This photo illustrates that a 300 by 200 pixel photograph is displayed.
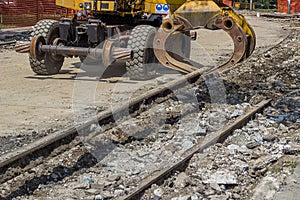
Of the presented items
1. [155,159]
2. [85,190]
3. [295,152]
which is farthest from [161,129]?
[85,190]

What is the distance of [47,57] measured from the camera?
1245 cm

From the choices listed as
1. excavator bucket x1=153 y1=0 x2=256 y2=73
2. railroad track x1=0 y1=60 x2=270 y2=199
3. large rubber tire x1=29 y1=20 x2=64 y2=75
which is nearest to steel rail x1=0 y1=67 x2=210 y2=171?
railroad track x1=0 y1=60 x2=270 y2=199

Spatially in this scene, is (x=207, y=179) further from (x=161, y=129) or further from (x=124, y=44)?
(x=124, y=44)

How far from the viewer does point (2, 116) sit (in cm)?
891

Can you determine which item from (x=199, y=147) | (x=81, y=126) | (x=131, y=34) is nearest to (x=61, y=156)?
(x=81, y=126)

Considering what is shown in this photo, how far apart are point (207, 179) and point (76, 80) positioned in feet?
20.5

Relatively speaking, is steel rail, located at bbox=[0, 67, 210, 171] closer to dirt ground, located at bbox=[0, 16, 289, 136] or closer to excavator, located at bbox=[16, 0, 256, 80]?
excavator, located at bbox=[16, 0, 256, 80]

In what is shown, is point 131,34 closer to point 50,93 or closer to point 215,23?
point 50,93

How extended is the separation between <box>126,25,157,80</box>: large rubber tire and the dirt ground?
20cm

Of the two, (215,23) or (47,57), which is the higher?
(215,23)

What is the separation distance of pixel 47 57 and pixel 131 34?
1978 millimetres

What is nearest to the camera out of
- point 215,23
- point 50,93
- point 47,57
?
point 215,23

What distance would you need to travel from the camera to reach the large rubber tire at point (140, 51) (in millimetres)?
11797

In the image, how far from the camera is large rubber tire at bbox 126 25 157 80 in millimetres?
11797
